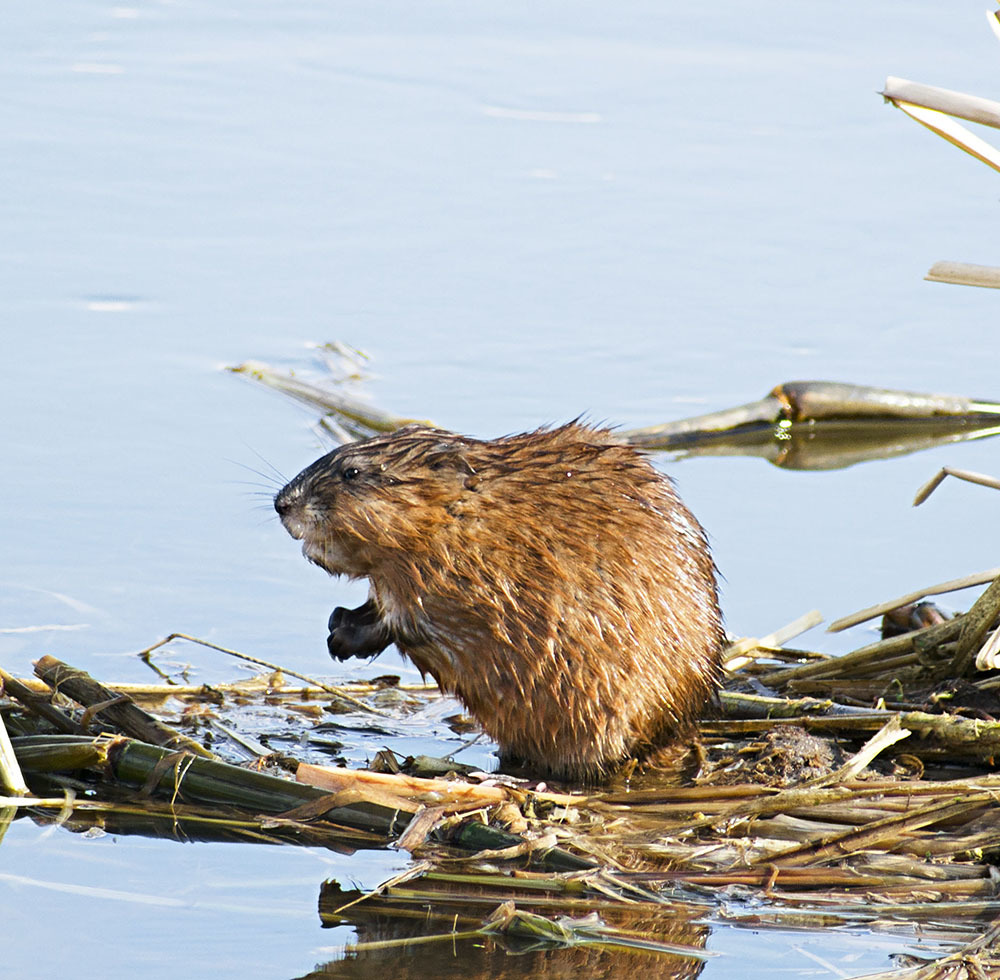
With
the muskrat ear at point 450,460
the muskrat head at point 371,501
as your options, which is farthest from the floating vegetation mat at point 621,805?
the muskrat ear at point 450,460

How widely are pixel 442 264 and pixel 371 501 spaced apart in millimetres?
3165

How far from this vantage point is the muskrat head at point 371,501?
4602mm

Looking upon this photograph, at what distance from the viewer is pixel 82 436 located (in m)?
6.20

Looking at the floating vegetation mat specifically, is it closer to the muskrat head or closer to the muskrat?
the muskrat

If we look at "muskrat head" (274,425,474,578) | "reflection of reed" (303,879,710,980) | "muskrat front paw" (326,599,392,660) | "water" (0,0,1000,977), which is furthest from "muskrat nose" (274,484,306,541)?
"reflection of reed" (303,879,710,980)

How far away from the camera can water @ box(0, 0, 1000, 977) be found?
18.5 feet

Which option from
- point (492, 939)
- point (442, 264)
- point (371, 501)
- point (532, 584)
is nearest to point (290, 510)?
point (371, 501)

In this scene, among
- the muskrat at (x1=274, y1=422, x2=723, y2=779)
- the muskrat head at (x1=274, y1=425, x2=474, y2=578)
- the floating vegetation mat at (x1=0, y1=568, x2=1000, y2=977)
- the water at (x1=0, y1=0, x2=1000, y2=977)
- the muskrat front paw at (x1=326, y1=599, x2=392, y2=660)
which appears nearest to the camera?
the floating vegetation mat at (x1=0, y1=568, x2=1000, y2=977)

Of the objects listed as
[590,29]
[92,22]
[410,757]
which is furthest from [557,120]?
[410,757]

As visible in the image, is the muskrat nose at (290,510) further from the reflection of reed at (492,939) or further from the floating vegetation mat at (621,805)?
the reflection of reed at (492,939)

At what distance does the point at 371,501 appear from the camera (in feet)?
15.2

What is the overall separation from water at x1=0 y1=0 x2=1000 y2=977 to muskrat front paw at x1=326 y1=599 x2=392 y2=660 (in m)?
0.38

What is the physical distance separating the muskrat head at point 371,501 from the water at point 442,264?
55 centimetres

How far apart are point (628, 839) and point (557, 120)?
18.6ft
